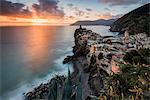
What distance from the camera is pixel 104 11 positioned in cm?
318

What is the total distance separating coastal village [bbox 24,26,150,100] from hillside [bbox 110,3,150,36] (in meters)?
0.06

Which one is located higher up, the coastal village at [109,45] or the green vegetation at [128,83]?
the coastal village at [109,45]

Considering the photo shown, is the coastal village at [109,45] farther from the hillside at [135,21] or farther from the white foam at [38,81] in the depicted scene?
the white foam at [38,81]

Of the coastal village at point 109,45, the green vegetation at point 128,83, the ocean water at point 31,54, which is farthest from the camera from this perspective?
the coastal village at point 109,45

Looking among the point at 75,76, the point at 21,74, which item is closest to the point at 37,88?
the point at 21,74

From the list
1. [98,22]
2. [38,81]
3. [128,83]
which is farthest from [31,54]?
[128,83]

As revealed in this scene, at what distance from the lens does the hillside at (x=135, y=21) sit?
3027mm

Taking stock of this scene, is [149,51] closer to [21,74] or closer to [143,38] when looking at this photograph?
[143,38]

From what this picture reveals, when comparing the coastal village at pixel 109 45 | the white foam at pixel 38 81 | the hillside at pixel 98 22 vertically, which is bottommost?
the white foam at pixel 38 81

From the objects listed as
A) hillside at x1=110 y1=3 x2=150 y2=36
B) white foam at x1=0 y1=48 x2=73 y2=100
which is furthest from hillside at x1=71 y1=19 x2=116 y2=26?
white foam at x1=0 y1=48 x2=73 y2=100

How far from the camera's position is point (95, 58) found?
347cm

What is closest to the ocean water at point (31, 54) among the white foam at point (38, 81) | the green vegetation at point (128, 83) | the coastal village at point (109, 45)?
the white foam at point (38, 81)

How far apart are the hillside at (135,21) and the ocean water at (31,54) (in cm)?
13

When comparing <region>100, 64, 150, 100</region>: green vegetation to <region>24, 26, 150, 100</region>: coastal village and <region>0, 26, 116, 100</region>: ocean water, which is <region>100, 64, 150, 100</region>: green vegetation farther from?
<region>0, 26, 116, 100</region>: ocean water
